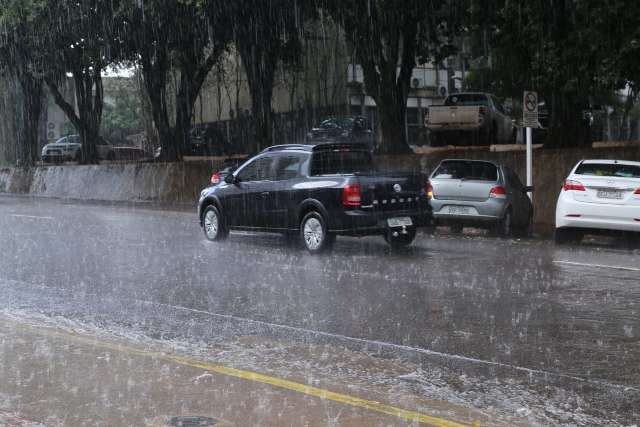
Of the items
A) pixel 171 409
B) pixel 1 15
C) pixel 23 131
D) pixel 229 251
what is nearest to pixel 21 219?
pixel 229 251

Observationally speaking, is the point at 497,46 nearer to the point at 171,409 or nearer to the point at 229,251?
the point at 229,251

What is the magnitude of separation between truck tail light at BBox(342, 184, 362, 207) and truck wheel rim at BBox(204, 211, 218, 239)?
3326 mm

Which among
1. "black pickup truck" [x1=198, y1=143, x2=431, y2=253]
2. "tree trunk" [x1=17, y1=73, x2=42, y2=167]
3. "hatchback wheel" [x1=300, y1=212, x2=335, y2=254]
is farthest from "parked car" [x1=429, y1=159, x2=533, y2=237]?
"tree trunk" [x1=17, y1=73, x2=42, y2=167]

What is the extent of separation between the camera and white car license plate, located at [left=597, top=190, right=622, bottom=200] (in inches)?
648

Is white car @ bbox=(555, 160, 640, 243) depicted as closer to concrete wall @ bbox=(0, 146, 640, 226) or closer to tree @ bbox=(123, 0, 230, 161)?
concrete wall @ bbox=(0, 146, 640, 226)

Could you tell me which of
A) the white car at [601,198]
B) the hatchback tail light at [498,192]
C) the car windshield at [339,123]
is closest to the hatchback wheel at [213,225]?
the hatchback tail light at [498,192]

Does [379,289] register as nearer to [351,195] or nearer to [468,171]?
[351,195]

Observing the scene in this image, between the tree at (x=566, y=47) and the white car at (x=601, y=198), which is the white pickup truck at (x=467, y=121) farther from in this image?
the white car at (x=601, y=198)

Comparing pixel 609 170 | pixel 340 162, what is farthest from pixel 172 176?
pixel 609 170

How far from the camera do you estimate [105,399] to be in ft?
20.8

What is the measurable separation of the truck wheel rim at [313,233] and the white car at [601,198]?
4.53 metres

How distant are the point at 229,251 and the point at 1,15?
66.6 feet

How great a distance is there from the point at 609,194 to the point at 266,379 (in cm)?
1106

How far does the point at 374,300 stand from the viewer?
34.7ft
